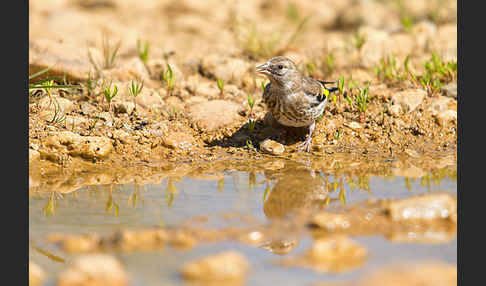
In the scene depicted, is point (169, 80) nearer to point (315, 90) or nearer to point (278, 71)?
point (278, 71)

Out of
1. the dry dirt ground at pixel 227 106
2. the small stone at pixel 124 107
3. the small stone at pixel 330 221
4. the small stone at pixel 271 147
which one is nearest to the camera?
the small stone at pixel 330 221

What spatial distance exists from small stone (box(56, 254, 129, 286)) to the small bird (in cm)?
351

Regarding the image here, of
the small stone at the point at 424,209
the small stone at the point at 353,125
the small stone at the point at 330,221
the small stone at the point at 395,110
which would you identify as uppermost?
the small stone at the point at 395,110

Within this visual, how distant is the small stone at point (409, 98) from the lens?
727cm

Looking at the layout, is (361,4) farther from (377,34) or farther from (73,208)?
(73,208)

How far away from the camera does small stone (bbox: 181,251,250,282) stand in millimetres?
3461

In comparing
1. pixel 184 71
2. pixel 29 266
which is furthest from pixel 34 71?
pixel 29 266

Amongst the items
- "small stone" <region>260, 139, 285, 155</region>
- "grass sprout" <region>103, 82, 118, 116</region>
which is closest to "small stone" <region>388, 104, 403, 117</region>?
"small stone" <region>260, 139, 285, 155</region>

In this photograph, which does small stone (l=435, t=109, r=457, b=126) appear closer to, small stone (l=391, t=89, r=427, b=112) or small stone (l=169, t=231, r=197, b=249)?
small stone (l=391, t=89, r=427, b=112)

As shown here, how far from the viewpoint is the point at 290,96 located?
6516 mm

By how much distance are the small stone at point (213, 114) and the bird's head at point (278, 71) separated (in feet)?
2.89

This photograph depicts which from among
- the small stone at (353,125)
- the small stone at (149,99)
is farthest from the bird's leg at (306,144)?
the small stone at (149,99)

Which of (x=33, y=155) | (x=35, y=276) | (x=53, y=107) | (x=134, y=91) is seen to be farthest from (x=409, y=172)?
(x=53, y=107)

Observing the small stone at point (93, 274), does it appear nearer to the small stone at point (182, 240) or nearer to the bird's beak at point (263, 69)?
the small stone at point (182, 240)
